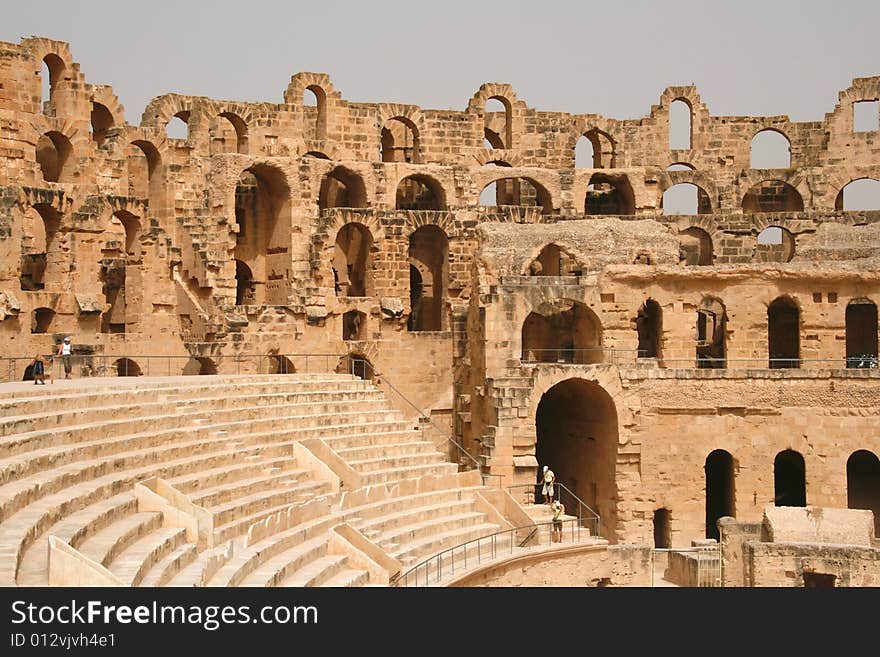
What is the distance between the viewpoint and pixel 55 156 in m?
39.2

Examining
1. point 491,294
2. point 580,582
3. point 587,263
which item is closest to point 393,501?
point 580,582

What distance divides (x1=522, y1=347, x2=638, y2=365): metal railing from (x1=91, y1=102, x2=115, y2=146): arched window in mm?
14881

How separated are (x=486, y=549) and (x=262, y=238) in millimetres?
17233

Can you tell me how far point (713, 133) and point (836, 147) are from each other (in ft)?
14.0

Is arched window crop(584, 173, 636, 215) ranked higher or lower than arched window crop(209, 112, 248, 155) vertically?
lower

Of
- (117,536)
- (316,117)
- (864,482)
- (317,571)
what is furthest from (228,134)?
(117,536)

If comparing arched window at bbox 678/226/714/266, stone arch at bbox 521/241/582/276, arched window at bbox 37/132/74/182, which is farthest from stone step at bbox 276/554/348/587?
arched window at bbox 678/226/714/266

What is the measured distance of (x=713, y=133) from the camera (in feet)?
146

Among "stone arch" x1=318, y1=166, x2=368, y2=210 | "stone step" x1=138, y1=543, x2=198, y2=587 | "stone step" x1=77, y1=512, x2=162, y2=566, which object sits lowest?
"stone step" x1=138, y1=543, x2=198, y2=587

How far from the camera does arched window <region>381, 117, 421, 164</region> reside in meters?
43.9

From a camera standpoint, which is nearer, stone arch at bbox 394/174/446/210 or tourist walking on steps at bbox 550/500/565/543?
tourist walking on steps at bbox 550/500/565/543

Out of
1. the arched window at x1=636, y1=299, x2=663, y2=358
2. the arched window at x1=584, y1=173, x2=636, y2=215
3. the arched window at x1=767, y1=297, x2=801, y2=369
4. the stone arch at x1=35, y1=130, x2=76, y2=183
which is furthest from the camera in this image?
the arched window at x1=584, y1=173, x2=636, y2=215

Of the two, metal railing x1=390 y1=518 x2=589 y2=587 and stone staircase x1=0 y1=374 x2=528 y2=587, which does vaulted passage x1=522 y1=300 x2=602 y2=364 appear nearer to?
metal railing x1=390 y1=518 x2=589 y2=587

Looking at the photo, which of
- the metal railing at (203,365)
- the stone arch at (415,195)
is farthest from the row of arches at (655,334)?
the stone arch at (415,195)
